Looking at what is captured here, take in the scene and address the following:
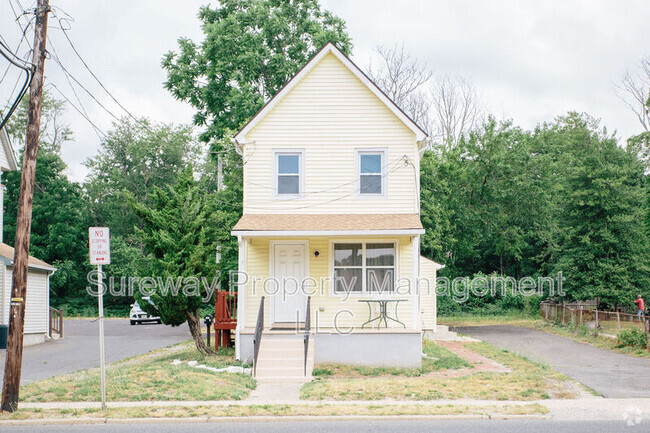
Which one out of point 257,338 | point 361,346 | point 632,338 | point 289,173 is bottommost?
point 632,338

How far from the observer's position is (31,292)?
26328 mm

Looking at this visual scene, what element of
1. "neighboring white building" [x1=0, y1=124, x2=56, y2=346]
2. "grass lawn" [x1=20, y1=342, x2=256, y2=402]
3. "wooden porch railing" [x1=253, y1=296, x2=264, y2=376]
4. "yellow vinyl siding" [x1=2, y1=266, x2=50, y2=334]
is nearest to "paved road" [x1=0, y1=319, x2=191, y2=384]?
"neighboring white building" [x1=0, y1=124, x2=56, y2=346]

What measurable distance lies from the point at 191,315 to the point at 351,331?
4519 millimetres

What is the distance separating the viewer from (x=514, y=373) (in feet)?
48.4

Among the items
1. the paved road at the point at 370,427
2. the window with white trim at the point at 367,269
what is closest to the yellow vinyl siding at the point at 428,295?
the window with white trim at the point at 367,269

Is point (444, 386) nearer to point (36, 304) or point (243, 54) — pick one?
point (36, 304)

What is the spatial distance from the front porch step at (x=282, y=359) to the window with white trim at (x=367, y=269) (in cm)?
225

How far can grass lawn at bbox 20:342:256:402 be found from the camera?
1178 centimetres

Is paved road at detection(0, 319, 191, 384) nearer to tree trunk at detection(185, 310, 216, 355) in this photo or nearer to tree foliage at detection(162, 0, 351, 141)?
tree trunk at detection(185, 310, 216, 355)

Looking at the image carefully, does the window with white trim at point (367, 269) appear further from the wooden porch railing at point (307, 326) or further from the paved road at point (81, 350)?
the paved road at point (81, 350)

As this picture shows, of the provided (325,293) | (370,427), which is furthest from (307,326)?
(370,427)

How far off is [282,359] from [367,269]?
A: 3.95m

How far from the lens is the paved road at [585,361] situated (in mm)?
13414

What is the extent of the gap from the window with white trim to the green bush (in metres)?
9.02
